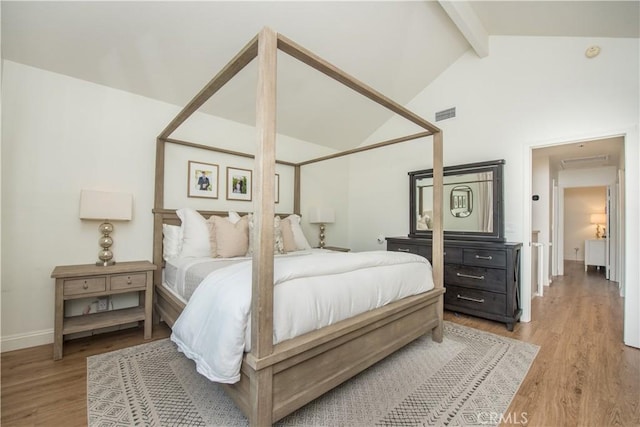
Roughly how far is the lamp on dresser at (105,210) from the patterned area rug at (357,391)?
893mm

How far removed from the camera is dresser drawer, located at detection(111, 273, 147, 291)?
7.80 ft

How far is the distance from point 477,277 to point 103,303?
378cm

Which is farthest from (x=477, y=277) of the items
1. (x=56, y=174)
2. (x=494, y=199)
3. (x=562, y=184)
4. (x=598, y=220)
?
(x=598, y=220)

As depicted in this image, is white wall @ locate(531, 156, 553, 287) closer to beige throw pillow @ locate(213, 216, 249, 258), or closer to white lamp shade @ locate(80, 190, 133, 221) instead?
beige throw pillow @ locate(213, 216, 249, 258)

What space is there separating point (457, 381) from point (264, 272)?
5.27 feet

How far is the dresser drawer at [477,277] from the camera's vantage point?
2.93m

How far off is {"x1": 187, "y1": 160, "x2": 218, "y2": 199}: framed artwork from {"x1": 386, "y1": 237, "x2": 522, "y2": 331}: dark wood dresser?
266 centimetres

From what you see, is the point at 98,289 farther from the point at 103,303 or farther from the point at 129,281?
the point at 103,303

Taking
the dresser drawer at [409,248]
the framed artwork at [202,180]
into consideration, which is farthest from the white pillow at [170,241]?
the dresser drawer at [409,248]

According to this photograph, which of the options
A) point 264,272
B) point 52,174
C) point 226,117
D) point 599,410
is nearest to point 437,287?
point 599,410

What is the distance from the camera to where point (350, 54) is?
3082 mm

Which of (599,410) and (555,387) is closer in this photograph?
(599,410)

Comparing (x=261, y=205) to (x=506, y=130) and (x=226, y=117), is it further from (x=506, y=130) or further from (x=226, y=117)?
(x=506, y=130)

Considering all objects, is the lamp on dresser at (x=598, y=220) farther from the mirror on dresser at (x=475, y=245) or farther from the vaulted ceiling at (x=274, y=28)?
the vaulted ceiling at (x=274, y=28)
